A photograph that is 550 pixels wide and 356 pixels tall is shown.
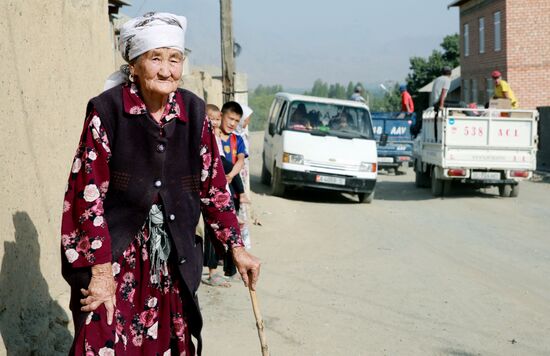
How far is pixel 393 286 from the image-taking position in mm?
8656

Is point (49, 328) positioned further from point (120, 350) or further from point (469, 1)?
point (469, 1)

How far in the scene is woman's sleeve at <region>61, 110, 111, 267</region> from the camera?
3545 mm

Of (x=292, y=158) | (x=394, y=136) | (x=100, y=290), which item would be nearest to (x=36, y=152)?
(x=100, y=290)

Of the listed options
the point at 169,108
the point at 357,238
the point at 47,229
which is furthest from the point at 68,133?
the point at 357,238

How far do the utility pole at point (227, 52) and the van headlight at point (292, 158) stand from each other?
11.2 feet

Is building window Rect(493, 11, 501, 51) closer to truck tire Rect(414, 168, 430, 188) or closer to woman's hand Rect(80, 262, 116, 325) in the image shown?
truck tire Rect(414, 168, 430, 188)

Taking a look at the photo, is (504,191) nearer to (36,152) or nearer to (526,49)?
(36,152)

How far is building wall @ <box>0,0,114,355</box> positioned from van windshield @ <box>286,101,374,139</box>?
11.4 meters

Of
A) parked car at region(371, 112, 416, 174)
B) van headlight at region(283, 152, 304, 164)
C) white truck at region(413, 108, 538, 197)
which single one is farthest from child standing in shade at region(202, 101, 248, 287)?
parked car at region(371, 112, 416, 174)

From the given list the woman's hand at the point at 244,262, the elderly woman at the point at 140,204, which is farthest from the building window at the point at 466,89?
the elderly woman at the point at 140,204

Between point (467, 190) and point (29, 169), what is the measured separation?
15.7 meters

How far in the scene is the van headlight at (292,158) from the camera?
55.7 feet

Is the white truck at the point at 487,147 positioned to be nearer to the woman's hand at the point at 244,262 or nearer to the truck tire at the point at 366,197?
the truck tire at the point at 366,197

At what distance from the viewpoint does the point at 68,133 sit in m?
5.91
